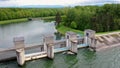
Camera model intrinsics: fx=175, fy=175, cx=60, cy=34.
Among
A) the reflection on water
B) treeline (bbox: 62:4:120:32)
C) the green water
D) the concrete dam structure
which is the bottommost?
the green water

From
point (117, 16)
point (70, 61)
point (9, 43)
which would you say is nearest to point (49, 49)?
point (70, 61)

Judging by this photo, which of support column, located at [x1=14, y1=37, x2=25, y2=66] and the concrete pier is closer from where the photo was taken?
support column, located at [x1=14, y1=37, x2=25, y2=66]

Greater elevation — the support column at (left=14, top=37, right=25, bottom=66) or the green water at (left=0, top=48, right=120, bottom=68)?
the support column at (left=14, top=37, right=25, bottom=66)

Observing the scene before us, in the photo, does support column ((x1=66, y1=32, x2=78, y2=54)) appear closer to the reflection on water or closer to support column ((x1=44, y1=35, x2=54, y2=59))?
support column ((x1=44, y1=35, x2=54, y2=59))

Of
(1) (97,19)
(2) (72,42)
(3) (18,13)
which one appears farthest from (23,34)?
(3) (18,13)

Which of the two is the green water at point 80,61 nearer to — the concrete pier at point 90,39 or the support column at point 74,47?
the support column at point 74,47

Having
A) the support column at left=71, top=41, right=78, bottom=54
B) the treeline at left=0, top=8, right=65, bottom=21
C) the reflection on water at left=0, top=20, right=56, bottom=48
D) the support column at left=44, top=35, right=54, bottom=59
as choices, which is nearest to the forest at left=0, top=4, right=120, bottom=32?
the reflection on water at left=0, top=20, right=56, bottom=48

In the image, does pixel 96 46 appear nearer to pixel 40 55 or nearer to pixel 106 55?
pixel 106 55

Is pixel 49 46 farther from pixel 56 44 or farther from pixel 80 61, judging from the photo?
pixel 80 61
